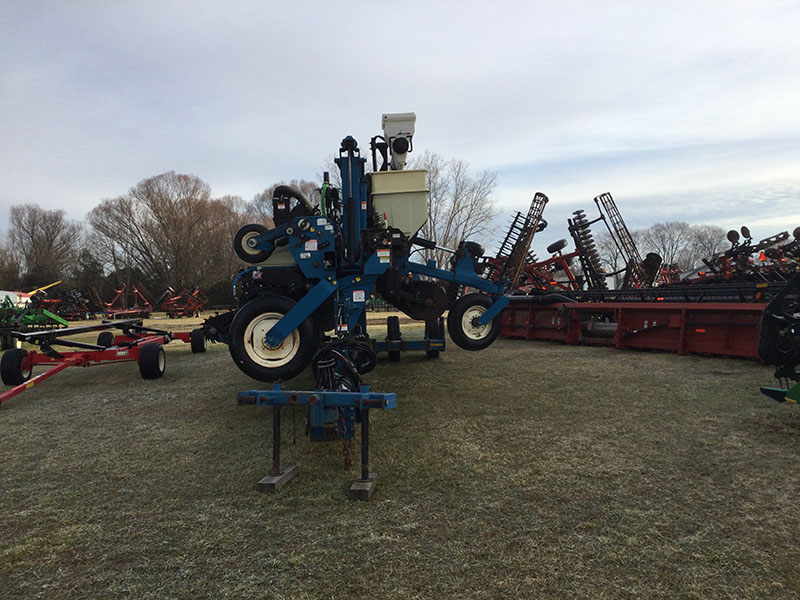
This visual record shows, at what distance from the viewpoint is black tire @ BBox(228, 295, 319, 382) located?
5129 millimetres

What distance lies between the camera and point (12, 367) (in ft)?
23.8

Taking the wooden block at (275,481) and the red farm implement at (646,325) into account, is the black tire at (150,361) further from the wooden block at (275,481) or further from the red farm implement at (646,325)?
Answer: the red farm implement at (646,325)

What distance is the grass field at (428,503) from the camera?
7.96ft

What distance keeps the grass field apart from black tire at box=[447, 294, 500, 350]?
31.1 inches

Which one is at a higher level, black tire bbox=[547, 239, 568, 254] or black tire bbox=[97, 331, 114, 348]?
black tire bbox=[547, 239, 568, 254]

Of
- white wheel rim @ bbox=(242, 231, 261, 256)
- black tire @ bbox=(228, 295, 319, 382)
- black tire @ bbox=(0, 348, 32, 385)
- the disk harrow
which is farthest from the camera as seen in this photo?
black tire @ bbox=(0, 348, 32, 385)

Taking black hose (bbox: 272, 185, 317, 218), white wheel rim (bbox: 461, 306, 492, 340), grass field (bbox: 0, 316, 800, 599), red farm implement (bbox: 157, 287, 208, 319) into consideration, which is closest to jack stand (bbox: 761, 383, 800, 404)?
grass field (bbox: 0, 316, 800, 599)

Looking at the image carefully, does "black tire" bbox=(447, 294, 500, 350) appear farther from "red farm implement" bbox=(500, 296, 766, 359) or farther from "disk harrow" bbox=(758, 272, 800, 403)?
"red farm implement" bbox=(500, 296, 766, 359)

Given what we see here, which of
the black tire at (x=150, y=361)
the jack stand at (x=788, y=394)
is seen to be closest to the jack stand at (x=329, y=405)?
the jack stand at (x=788, y=394)

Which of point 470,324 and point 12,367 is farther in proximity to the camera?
point 12,367

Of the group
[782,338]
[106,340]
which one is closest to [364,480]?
[782,338]

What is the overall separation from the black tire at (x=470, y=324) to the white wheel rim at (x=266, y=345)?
88.2 inches

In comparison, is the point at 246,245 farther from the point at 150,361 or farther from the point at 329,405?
the point at 150,361

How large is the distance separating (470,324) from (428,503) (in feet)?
11.6
